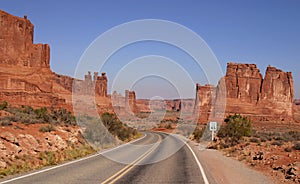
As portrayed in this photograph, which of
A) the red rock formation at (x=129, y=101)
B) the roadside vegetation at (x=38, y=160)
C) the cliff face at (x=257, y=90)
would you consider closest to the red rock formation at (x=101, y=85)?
the red rock formation at (x=129, y=101)

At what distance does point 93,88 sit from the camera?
416 feet

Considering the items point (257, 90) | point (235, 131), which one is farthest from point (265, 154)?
point (257, 90)

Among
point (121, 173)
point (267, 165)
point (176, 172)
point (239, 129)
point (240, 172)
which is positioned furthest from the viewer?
point (239, 129)

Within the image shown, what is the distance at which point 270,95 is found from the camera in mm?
109438

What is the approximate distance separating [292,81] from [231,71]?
71.3ft

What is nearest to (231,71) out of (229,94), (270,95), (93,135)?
(229,94)

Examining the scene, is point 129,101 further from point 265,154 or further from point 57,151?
point 265,154

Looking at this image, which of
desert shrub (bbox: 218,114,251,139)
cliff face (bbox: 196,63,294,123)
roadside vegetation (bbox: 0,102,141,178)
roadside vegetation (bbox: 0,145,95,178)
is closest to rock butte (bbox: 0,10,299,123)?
cliff face (bbox: 196,63,294,123)

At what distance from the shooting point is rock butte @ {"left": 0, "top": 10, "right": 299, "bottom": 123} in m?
48.3

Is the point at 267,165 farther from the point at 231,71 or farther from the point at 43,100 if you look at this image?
the point at 231,71

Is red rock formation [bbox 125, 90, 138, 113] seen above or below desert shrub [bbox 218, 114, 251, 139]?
above

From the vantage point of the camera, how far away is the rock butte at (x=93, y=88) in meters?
48.3

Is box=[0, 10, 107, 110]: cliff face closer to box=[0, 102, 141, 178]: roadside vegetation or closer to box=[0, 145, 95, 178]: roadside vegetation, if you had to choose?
box=[0, 102, 141, 178]: roadside vegetation

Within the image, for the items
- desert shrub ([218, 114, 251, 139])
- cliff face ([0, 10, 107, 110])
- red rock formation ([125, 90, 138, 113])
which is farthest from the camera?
red rock formation ([125, 90, 138, 113])
